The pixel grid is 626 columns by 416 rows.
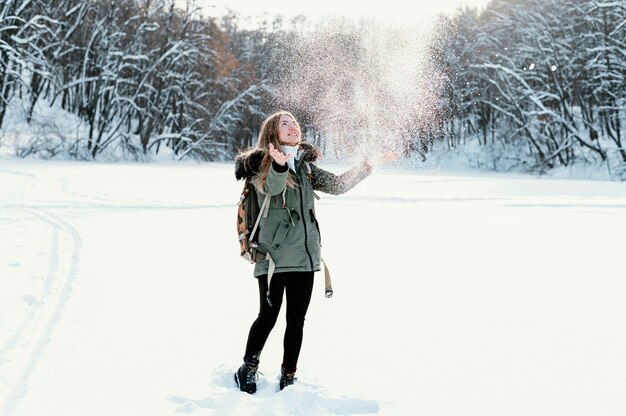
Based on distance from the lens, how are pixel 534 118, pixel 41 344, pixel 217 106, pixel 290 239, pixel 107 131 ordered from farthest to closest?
pixel 217 106, pixel 107 131, pixel 534 118, pixel 41 344, pixel 290 239

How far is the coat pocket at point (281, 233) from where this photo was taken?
3250 millimetres

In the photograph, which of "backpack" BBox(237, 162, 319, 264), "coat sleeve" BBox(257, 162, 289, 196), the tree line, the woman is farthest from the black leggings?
Result: the tree line

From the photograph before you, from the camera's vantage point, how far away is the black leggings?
335cm

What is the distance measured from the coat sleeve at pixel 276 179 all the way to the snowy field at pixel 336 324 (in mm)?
1123

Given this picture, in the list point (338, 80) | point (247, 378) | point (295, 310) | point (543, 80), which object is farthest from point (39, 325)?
point (543, 80)

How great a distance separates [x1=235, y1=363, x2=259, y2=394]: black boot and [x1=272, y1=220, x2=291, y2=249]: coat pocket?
0.74 meters

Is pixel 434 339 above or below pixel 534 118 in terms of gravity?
below

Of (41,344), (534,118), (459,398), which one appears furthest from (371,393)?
(534,118)

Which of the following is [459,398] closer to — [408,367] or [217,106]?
[408,367]

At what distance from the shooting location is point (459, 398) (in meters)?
3.37

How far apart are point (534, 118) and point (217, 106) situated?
2275cm

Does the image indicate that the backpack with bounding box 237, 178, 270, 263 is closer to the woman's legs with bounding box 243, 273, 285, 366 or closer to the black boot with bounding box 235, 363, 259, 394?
the woman's legs with bounding box 243, 273, 285, 366

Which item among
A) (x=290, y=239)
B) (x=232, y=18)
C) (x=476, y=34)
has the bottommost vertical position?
(x=290, y=239)

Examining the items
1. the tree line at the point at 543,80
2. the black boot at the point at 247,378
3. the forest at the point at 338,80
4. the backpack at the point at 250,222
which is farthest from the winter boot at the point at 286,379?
the tree line at the point at 543,80
